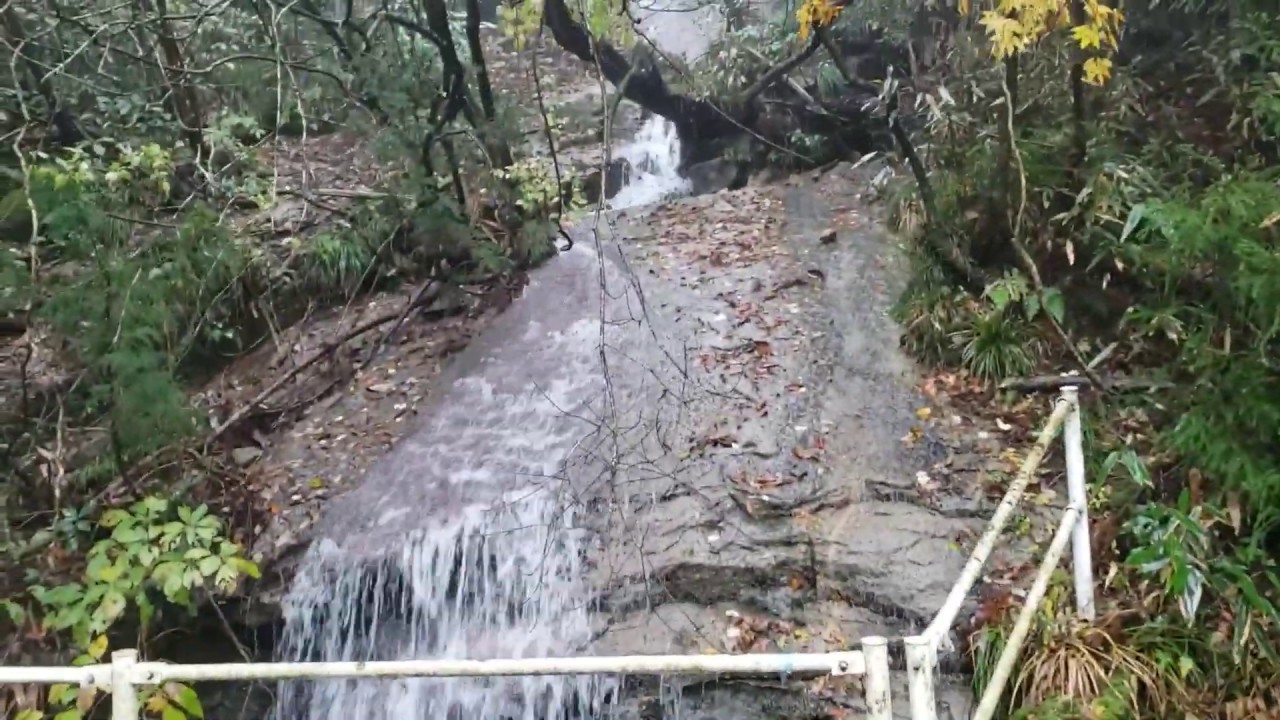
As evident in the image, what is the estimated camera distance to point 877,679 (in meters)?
2.23

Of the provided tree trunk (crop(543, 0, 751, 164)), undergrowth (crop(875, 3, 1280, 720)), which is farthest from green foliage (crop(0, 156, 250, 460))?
undergrowth (crop(875, 3, 1280, 720))

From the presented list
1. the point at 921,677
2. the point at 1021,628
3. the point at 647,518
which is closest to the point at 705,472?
the point at 647,518

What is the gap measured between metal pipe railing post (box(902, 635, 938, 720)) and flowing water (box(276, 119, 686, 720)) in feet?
9.36

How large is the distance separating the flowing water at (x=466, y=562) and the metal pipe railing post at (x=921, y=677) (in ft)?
9.36

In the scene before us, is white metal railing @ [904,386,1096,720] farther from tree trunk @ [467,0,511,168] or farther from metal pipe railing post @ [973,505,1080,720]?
tree trunk @ [467,0,511,168]

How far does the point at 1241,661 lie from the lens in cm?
401

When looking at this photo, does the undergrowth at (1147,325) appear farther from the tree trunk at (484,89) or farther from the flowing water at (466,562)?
the tree trunk at (484,89)

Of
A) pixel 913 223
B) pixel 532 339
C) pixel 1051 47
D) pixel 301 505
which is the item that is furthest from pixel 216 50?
pixel 1051 47

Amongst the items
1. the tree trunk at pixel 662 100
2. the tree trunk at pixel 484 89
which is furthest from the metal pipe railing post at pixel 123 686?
the tree trunk at pixel 662 100

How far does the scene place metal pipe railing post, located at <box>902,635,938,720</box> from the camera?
2.31 metres

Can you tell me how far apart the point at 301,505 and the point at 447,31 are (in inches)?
149

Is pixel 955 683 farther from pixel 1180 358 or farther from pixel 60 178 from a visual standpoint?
pixel 60 178

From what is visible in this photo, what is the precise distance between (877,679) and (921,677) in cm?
16

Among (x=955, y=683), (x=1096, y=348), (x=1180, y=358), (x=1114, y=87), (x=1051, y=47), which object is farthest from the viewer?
(x=1051, y=47)
